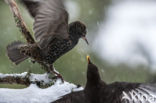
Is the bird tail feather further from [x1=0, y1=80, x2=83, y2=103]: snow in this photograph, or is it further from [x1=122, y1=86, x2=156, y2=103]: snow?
[x1=122, y1=86, x2=156, y2=103]: snow

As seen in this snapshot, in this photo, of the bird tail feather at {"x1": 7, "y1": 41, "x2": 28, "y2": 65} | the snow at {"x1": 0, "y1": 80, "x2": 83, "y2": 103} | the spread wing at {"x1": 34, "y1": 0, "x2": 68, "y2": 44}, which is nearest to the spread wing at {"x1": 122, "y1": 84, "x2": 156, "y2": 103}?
the snow at {"x1": 0, "y1": 80, "x2": 83, "y2": 103}

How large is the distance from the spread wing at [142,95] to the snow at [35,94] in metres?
0.57

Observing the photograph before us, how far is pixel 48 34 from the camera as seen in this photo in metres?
3.85

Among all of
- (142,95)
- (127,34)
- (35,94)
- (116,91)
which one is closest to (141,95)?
(142,95)

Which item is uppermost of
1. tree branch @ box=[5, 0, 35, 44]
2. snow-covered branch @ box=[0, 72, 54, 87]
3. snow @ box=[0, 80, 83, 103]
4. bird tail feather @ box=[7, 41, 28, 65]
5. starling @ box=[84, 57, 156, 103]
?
starling @ box=[84, 57, 156, 103]

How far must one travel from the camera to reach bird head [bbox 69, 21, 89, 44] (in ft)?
13.5

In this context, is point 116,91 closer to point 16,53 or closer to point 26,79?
point 26,79

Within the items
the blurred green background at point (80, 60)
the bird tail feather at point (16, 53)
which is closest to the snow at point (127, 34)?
the blurred green background at point (80, 60)

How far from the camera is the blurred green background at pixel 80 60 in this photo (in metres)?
5.45

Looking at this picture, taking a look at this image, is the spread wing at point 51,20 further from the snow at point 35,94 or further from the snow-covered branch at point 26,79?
the snow at point 35,94

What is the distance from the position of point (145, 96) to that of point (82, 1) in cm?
346

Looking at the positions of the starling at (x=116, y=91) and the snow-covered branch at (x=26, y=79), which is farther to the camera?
the snow-covered branch at (x=26, y=79)

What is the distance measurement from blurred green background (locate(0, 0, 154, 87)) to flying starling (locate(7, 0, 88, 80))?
741 millimetres

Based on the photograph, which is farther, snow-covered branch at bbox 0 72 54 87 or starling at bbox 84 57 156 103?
snow-covered branch at bbox 0 72 54 87
